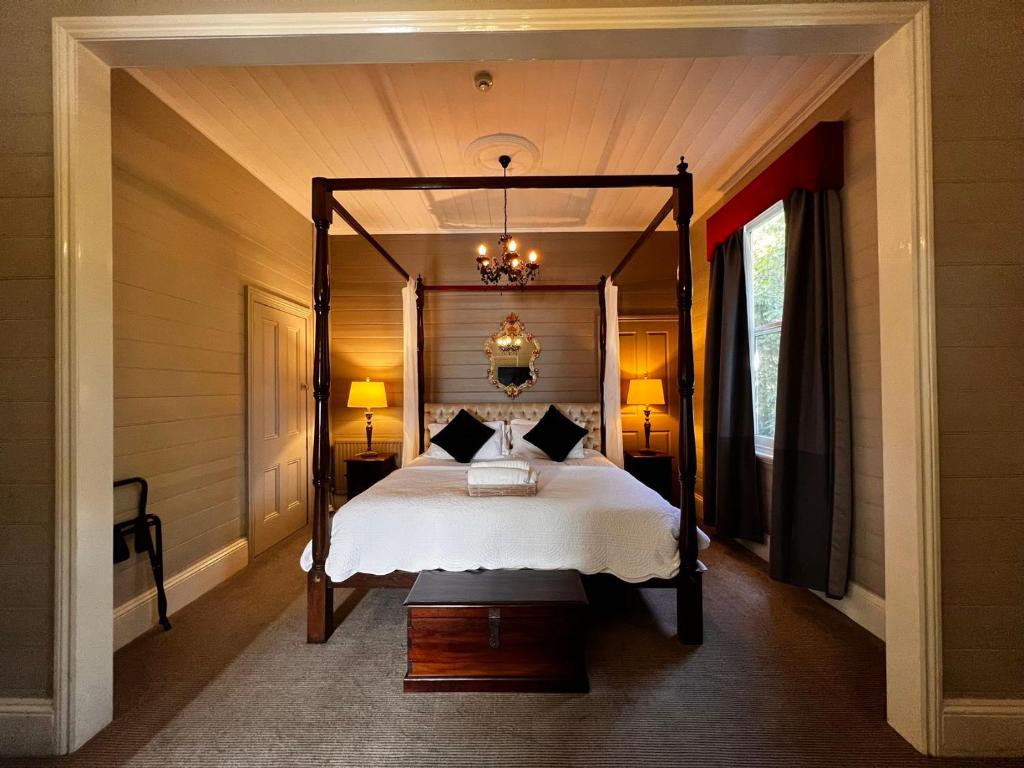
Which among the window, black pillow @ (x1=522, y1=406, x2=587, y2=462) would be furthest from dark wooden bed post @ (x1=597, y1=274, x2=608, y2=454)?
the window

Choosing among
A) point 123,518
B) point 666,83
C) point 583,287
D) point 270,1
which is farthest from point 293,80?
point 583,287

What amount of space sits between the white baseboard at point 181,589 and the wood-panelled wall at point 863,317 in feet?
13.5

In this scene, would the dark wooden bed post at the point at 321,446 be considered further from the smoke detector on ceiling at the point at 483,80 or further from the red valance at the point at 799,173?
the red valance at the point at 799,173

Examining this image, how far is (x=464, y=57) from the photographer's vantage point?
5.77 ft

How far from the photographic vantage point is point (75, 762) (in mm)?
1639

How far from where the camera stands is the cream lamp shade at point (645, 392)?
4477mm

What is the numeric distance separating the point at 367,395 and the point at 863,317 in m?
4.05

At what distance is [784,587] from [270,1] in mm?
4137

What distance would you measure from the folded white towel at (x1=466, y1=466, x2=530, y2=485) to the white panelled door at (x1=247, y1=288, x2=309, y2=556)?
2111mm

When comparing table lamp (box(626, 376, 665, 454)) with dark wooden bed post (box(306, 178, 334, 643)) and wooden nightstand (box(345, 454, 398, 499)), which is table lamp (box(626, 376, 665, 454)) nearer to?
wooden nightstand (box(345, 454, 398, 499))

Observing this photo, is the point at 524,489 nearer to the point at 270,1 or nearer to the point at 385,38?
the point at 385,38

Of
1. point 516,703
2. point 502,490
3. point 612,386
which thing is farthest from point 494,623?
point 612,386

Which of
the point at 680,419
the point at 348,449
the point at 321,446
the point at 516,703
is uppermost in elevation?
the point at 680,419

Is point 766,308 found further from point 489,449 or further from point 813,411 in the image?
point 489,449
